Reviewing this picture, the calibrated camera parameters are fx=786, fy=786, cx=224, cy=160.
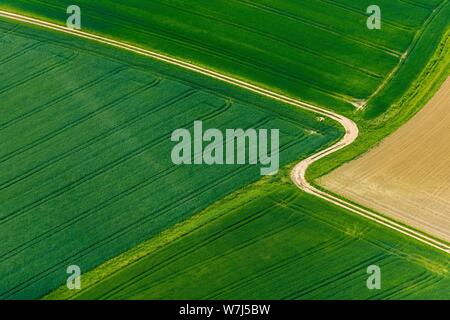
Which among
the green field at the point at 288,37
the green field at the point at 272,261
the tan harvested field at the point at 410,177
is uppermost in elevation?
the green field at the point at 288,37

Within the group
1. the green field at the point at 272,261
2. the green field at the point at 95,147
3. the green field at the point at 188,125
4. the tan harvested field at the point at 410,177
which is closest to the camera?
the green field at the point at 272,261

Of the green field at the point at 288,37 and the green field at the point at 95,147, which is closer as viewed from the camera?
the green field at the point at 95,147

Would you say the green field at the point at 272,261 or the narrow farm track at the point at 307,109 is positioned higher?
the narrow farm track at the point at 307,109

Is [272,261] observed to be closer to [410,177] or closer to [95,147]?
[410,177]

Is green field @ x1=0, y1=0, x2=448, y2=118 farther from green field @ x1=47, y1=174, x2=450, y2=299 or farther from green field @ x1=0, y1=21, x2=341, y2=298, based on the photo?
green field @ x1=47, y1=174, x2=450, y2=299

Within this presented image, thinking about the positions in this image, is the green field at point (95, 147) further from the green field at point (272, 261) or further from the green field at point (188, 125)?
the green field at point (272, 261)

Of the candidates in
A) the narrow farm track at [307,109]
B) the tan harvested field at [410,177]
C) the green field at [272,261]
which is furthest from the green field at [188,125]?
the tan harvested field at [410,177]
